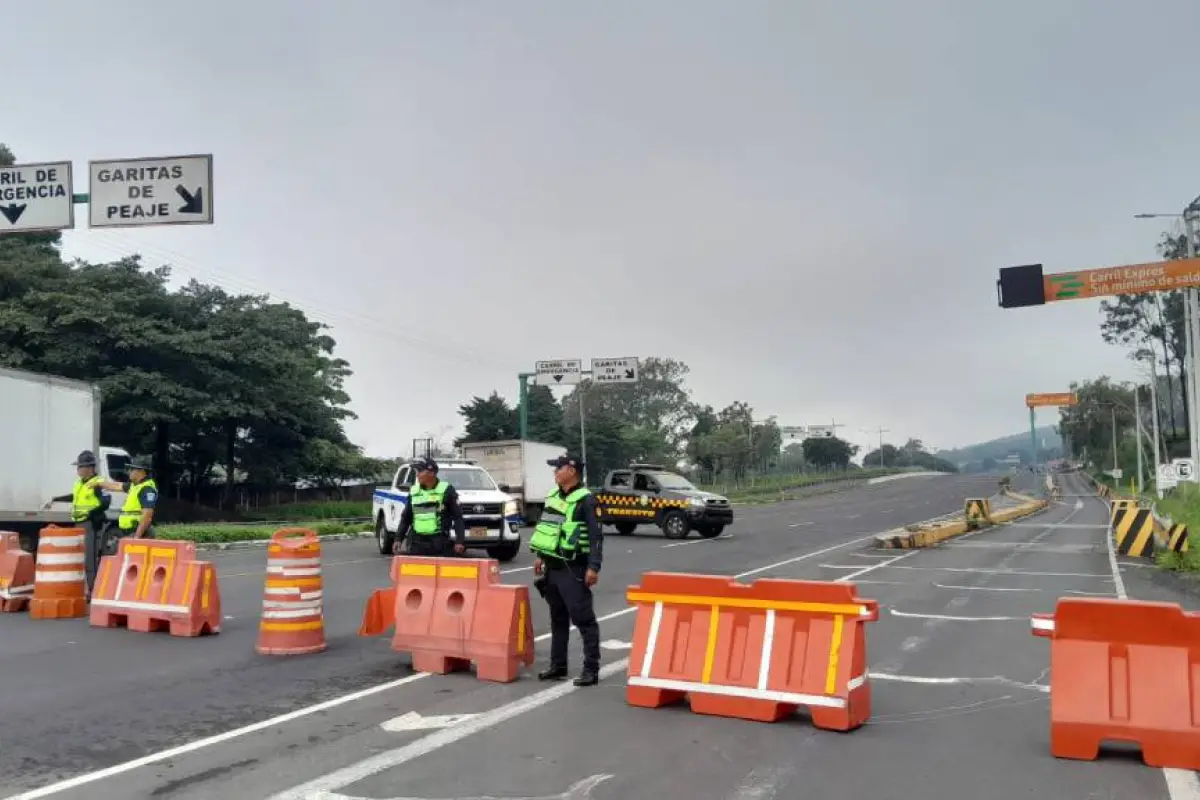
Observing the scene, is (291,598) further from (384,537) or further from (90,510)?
(384,537)

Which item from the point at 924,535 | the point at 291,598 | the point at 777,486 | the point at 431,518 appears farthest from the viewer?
the point at 777,486

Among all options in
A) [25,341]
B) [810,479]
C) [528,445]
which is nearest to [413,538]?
[528,445]

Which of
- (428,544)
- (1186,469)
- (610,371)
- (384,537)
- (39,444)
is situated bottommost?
(384,537)

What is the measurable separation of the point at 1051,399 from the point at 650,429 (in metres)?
43.6

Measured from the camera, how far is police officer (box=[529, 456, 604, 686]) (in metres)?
8.30

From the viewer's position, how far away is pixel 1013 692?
8109 mm

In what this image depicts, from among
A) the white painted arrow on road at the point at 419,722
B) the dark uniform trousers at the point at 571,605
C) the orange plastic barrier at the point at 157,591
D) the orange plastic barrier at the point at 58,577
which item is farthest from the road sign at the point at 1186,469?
the orange plastic barrier at the point at 58,577

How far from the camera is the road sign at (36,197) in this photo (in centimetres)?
1403

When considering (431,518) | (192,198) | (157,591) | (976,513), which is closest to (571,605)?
(431,518)

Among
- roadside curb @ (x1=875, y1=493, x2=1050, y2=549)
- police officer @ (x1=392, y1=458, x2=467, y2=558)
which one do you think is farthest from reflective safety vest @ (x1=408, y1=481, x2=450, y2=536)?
Result: roadside curb @ (x1=875, y1=493, x2=1050, y2=549)

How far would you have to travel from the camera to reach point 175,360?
37812 millimetres

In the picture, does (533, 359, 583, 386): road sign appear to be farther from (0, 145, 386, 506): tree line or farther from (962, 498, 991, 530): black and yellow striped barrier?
(962, 498, 991, 530): black and yellow striped barrier

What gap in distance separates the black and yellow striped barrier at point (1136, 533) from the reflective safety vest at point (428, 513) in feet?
61.9

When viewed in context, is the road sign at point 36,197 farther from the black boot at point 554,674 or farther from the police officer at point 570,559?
the black boot at point 554,674
